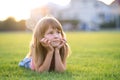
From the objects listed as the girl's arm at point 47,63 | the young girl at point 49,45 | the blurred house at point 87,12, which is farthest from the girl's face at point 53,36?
the blurred house at point 87,12

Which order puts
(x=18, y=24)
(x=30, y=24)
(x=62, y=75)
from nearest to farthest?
(x=62, y=75), (x=30, y=24), (x=18, y=24)

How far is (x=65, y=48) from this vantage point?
480 centimetres

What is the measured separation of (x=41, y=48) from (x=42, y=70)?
268 millimetres

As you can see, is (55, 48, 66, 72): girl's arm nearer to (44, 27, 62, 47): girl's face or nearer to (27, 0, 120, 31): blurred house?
(44, 27, 62, 47): girl's face

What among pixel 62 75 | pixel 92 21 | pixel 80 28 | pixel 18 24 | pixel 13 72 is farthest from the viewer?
pixel 92 21

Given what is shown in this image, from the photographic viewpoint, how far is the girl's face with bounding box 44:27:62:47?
468cm

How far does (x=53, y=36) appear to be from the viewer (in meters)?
4.70

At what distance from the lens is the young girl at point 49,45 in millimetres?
4695

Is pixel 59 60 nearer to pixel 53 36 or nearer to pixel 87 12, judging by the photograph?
pixel 53 36

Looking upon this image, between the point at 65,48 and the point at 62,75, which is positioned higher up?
the point at 65,48

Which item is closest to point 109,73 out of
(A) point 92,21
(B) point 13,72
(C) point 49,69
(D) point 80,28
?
(C) point 49,69

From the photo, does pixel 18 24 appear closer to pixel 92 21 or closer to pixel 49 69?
pixel 92 21

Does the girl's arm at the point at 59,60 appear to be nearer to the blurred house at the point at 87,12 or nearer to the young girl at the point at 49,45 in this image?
the young girl at the point at 49,45

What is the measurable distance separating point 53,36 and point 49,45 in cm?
12
